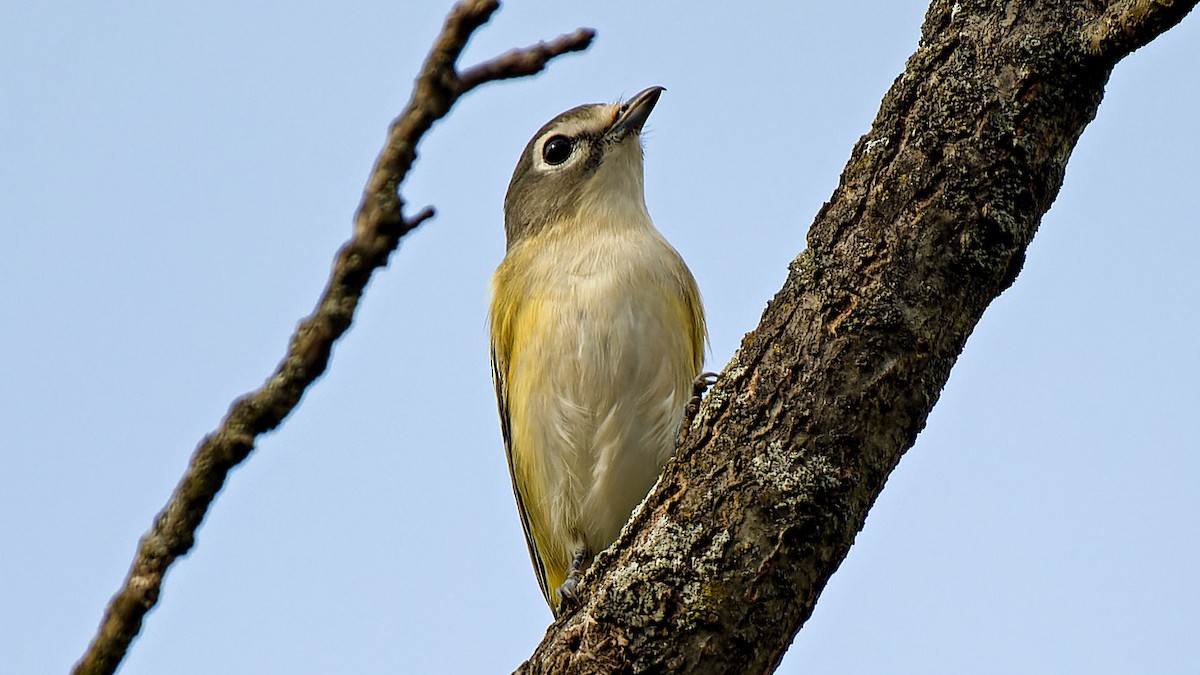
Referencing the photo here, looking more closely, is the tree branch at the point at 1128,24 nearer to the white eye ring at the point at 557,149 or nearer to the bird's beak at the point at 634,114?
the bird's beak at the point at 634,114

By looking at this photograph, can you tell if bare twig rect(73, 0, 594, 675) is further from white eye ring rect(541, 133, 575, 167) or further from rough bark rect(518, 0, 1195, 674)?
white eye ring rect(541, 133, 575, 167)

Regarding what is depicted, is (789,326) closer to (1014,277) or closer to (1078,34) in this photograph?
(1014,277)

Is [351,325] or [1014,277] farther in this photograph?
[1014,277]

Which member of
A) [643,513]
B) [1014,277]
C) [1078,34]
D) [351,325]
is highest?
[1078,34]

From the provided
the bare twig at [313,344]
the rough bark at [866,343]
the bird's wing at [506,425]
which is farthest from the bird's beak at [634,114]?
the bare twig at [313,344]

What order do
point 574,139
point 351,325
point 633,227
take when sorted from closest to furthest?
point 351,325, point 633,227, point 574,139

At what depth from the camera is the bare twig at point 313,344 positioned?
67.1 inches

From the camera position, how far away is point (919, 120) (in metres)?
3.94

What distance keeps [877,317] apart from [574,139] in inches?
154

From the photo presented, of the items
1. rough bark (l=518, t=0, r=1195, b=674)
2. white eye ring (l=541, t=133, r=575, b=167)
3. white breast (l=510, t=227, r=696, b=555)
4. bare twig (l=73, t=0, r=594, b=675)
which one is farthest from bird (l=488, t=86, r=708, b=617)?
bare twig (l=73, t=0, r=594, b=675)

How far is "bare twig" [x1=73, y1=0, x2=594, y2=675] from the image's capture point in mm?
1704

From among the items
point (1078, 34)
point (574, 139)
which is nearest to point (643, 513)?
point (1078, 34)

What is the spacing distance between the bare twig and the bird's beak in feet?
18.4

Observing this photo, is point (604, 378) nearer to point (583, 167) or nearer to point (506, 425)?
point (506, 425)
